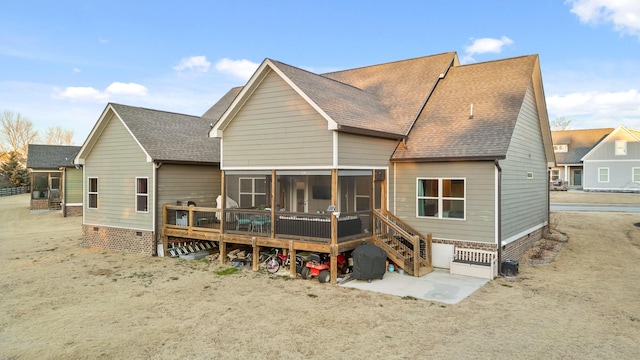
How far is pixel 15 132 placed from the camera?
67375 millimetres

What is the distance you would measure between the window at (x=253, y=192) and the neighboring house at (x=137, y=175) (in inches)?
47.8

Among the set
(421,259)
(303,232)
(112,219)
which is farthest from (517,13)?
(112,219)

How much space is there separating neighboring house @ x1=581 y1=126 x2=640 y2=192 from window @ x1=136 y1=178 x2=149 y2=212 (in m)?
42.4

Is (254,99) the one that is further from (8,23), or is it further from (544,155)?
(8,23)

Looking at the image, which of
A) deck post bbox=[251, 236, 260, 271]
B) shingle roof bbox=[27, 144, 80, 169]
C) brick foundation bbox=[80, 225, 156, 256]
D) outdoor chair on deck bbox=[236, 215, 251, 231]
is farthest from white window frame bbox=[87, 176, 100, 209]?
shingle roof bbox=[27, 144, 80, 169]

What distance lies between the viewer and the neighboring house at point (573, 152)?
44.3 metres

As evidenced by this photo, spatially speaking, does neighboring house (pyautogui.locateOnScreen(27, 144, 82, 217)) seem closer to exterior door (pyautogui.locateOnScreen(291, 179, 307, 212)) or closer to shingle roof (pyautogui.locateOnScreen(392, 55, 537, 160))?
exterior door (pyautogui.locateOnScreen(291, 179, 307, 212))

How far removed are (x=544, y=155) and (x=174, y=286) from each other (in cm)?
1661

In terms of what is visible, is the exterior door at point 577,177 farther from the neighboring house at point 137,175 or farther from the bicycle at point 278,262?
the bicycle at point 278,262

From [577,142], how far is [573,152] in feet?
6.50

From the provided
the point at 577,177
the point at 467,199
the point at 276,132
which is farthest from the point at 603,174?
the point at 276,132

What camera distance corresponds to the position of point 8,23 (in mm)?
19453

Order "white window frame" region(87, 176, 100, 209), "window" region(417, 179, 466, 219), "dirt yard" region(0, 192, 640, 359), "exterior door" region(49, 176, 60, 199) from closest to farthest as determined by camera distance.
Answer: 1. "dirt yard" region(0, 192, 640, 359)
2. "window" region(417, 179, 466, 219)
3. "white window frame" region(87, 176, 100, 209)
4. "exterior door" region(49, 176, 60, 199)

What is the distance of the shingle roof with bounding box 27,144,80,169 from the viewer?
1215 inches
